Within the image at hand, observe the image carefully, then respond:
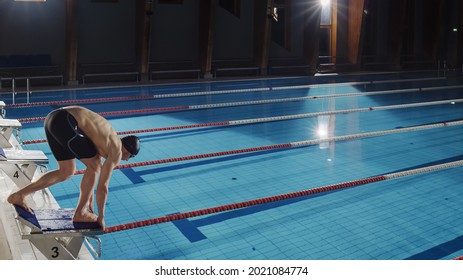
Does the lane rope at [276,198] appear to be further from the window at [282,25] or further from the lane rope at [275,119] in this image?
the window at [282,25]

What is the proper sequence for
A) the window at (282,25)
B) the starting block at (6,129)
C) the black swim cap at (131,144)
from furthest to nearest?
the window at (282,25)
the starting block at (6,129)
the black swim cap at (131,144)

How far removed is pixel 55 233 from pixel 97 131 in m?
0.64

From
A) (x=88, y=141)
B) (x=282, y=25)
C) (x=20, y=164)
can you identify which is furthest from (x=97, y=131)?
(x=282, y=25)

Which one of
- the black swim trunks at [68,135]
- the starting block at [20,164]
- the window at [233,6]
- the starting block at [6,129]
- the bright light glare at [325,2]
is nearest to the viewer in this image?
the black swim trunks at [68,135]

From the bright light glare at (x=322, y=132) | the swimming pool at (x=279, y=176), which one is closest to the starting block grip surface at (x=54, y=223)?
the swimming pool at (x=279, y=176)

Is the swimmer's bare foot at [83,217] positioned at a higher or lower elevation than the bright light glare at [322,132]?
lower

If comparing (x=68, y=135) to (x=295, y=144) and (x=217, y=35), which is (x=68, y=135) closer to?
(x=295, y=144)

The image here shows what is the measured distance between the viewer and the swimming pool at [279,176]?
3.80m

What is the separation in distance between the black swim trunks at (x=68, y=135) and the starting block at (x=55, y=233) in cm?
45

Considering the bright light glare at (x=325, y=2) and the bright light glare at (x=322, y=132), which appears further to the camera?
the bright light glare at (x=325, y=2)

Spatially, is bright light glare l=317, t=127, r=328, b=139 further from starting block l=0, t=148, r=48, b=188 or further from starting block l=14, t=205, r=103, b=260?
starting block l=14, t=205, r=103, b=260

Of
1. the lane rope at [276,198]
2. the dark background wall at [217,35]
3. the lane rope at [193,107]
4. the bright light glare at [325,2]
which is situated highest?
the bright light glare at [325,2]
